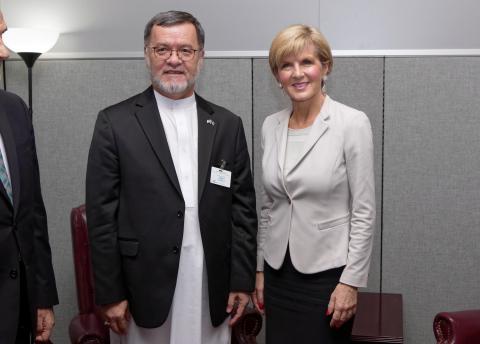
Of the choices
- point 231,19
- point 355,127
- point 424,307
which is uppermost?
point 231,19

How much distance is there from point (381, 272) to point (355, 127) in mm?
1294

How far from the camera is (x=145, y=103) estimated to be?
224cm

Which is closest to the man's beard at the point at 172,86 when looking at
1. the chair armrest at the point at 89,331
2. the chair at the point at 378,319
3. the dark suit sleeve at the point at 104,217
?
the dark suit sleeve at the point at 104,217

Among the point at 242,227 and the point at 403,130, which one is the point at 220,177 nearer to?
the point at 242,227

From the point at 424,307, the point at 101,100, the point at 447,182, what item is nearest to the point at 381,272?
the point at 424,307

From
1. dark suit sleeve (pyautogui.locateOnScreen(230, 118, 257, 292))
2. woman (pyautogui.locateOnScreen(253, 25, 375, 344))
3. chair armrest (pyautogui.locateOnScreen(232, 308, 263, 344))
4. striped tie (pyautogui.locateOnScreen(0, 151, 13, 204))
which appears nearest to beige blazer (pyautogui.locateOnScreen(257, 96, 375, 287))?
woman (pyautogui.locateOnScreen(253, 25, 375, 344))

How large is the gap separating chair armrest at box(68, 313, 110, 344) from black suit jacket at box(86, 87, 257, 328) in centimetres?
40

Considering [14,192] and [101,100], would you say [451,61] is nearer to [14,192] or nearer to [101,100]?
[101,100]

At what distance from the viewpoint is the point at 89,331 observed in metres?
2.49

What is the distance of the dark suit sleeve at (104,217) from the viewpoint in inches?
82.9

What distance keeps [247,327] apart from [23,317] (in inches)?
39.0

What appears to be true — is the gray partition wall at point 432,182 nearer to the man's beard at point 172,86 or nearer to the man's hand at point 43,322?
the man's beard at point 172,86

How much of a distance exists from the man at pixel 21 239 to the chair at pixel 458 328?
1482 mm

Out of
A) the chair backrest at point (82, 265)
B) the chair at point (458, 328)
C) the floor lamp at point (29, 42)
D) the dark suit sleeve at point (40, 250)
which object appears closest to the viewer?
the dark suit sleeve at point (40, 250)
